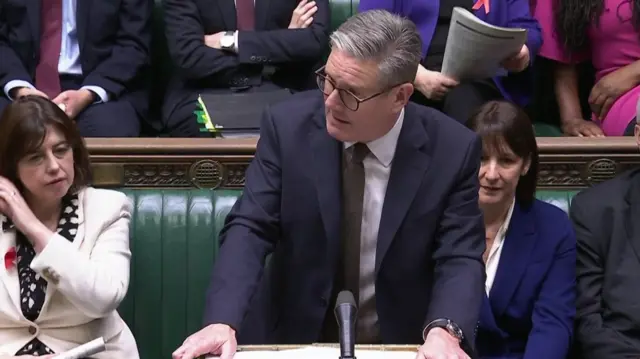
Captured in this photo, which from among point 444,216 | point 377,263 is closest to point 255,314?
point 377,263

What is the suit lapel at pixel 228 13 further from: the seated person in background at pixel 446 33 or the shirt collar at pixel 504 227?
the shirt collar at pixel 504 227

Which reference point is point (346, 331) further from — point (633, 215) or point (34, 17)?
point (34, 17)

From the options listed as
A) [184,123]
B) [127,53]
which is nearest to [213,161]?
[184,123]

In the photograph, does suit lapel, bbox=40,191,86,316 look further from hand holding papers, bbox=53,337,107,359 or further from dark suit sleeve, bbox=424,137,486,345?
dark suit sleeve, bbox=424,137,486,345

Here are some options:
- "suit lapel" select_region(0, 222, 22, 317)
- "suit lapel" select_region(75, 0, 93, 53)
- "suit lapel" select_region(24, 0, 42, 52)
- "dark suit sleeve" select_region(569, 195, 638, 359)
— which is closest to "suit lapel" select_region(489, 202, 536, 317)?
"dark suit sleeve" select_region(569, 195, 638, 359)

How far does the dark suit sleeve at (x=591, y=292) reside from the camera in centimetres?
212

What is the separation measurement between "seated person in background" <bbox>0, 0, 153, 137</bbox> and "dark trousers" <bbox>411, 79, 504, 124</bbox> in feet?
2.98

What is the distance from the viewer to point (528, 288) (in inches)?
86.0

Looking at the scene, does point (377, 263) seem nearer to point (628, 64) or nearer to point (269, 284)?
point (269, 284)

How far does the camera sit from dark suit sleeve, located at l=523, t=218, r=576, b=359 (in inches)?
83.0

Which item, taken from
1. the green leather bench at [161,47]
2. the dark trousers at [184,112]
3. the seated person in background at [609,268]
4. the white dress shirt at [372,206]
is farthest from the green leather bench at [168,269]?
the green leather bench at [161,47]

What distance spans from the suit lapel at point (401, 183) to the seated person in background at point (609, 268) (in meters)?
0.61

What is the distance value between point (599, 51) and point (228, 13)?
114cm

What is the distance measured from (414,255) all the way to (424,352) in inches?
13.7
